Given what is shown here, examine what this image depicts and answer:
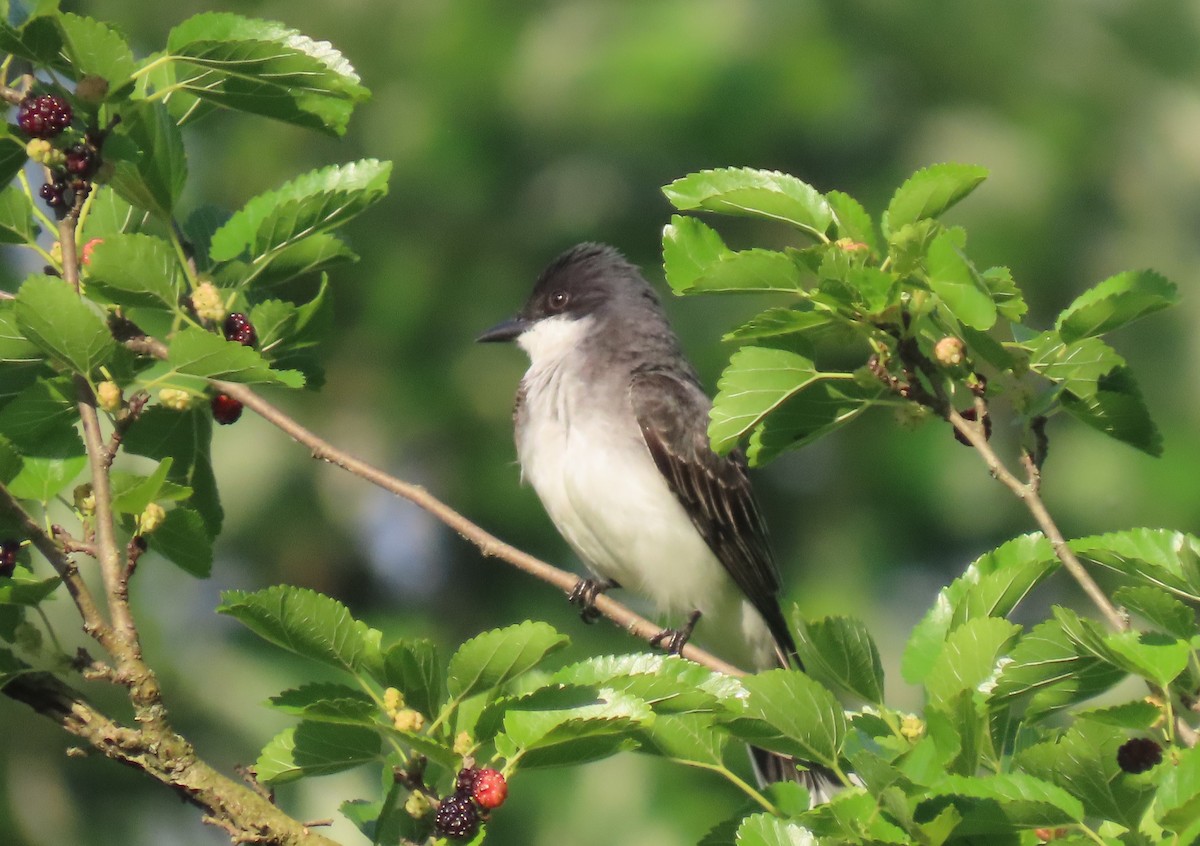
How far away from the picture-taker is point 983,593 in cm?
266

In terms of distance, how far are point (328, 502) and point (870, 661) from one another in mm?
8687

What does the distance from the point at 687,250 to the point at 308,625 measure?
961 mm

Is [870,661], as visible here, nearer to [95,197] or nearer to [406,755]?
[406,755]

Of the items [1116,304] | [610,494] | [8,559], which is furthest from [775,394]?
[610,494]

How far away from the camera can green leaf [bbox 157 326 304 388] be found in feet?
9.10

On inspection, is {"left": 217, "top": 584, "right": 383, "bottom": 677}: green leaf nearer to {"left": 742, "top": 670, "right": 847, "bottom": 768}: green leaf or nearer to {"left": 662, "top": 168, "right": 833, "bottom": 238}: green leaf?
{"left": 742, "top": 670, "right": 847, "bottom": 768}: green leaf

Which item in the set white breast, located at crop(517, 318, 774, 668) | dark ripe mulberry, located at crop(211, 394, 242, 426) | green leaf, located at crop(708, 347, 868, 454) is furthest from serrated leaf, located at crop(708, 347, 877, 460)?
white breast, located at crop(517, 318, 774, 668)

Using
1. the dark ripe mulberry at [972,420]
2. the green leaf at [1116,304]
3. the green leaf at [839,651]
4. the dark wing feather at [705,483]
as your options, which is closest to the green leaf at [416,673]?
the green leaf at [839,651]

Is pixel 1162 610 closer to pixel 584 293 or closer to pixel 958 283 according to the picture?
pixel 958 283

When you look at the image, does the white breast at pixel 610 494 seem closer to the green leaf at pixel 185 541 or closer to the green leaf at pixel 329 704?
the green leaf at pixel 185 541

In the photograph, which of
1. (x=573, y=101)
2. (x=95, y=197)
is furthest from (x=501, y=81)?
(x=95, y=197)

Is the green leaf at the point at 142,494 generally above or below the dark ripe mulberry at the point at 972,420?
below

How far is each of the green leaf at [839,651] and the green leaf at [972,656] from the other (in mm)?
133

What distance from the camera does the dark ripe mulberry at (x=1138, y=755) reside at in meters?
2.38
